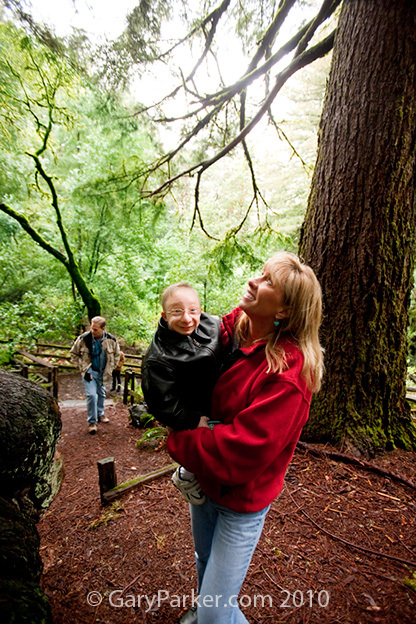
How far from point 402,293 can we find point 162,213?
162 inches

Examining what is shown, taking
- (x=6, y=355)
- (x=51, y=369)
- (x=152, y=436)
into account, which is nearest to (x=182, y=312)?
(x=152, y=436)

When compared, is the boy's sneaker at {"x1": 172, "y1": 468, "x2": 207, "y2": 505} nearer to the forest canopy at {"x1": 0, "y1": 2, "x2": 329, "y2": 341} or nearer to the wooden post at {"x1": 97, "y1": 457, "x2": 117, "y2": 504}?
the wooden post at {"x1": 97, "y1": 457, "x2": 117, "y2": 504}

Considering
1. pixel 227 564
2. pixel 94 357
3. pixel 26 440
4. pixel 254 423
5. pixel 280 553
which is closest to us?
pixel 254 423

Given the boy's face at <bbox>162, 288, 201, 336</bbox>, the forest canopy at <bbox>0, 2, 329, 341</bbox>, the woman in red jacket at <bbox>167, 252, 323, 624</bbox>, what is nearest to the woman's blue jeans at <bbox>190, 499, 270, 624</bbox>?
the woman in red jacket at <bbox>167, 252, 323, 624</bbox>

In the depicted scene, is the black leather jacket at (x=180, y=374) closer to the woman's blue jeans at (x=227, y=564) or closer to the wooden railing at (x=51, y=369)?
the woman's blue jeans at (x=227, y=564)

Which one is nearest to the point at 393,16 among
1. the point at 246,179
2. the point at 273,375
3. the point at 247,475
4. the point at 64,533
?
the point at 273,375

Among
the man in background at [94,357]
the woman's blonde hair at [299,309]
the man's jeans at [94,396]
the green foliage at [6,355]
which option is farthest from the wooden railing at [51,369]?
the woman's blonde hair at [299,309]

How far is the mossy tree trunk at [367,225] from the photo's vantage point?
2660 mm

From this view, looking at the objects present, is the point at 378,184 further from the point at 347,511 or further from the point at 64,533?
the point at 64,533

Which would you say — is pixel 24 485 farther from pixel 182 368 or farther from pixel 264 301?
pixel 264 301

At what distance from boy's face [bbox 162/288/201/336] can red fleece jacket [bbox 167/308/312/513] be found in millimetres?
299

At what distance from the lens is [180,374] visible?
4.82 ft

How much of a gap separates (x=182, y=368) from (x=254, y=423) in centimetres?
44

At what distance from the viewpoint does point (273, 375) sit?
4.07 ft
